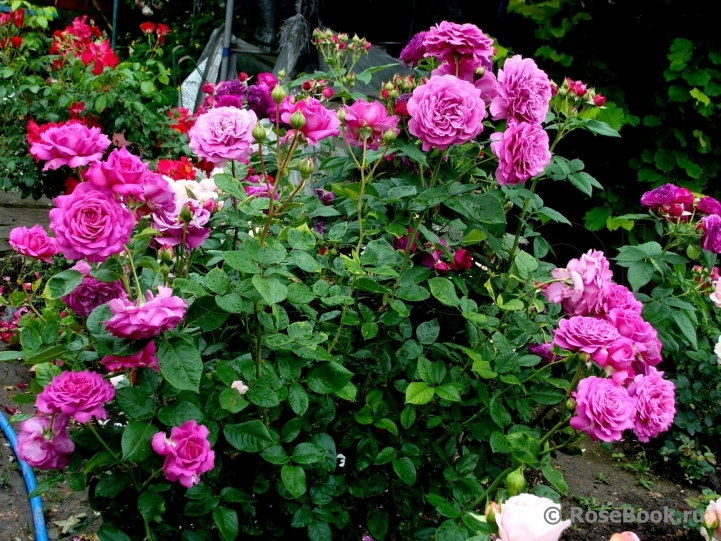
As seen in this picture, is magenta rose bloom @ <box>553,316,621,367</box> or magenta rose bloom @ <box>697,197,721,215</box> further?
magenta rose bloom @ <box>697,197,721,215</box>

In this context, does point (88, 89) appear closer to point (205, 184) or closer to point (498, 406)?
point (205, 184)

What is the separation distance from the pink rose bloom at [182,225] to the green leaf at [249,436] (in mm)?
309

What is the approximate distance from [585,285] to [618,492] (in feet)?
5.23

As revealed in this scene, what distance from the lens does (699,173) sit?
3.24m

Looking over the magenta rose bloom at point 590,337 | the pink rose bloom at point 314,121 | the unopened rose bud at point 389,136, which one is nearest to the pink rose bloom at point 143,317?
the pink rose bloom at point 314,121

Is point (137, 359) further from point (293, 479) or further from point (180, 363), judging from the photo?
point (293, 479)

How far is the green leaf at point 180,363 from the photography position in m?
0.95

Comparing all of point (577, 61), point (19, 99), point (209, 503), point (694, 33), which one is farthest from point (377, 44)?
point (209, 503)

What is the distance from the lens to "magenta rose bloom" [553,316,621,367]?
1062 mm

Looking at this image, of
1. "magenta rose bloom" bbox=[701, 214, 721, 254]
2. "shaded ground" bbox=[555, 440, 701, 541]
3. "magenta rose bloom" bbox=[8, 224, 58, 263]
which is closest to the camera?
"magenta rose bloom" bbox=[8, 224, 58, 263]

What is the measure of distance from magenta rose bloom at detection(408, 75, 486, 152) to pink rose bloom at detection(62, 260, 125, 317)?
57 centimetres

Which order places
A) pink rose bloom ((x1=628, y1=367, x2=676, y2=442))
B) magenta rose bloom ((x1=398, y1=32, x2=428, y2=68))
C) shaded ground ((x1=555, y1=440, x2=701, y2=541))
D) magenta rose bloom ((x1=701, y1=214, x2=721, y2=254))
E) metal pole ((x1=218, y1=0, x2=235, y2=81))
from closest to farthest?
1. pink rose bloom ((x1=628, y1=367, x2=676, y2=442))
2. magenta rose bloom ((x1=398, y1=32, x2=428, y2=68))
3. magenta rose bloom ((x1=701, y1=214, x2=721, y2=254))
4. shaded ground ((x1=555, y1=440, x2=701, y2=541))
5. metal pole ((x1=218, y1=0, x2=235, y2=81))

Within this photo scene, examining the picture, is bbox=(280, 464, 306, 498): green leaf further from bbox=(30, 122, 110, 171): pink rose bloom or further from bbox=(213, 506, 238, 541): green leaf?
bbox=(30, 122, 110, 171): pink rose bloom

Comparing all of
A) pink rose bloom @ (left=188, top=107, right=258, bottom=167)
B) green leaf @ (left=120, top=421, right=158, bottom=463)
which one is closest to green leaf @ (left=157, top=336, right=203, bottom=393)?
green leaf @ (left=120, top=421, right=158, bottom=463)
